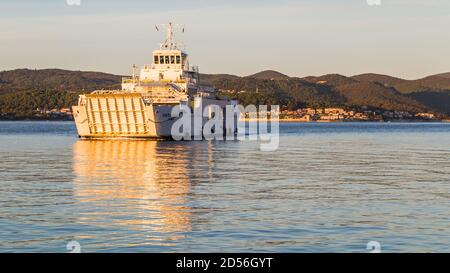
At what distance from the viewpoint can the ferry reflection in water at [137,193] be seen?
20500mm

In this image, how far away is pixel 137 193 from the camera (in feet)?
91.0

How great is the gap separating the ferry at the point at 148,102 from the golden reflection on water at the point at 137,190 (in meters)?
24.0

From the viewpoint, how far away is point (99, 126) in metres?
78.4

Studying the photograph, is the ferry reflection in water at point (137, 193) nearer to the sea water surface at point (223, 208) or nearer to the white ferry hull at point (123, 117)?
the sea water surface at point (223, 208)

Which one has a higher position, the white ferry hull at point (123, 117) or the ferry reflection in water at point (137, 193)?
the white ferry hull at point (123, 117)

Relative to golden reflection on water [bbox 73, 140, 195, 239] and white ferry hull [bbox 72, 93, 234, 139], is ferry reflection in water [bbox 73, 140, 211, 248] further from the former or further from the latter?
white ferry hull [bbox 72, 93, 234, 139]

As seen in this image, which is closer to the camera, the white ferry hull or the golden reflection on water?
the golden reflection on water

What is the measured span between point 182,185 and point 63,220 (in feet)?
32.0

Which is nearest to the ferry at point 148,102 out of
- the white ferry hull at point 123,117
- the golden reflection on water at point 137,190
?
the white ferry hull at point 123,117

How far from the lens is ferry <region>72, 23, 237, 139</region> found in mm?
73000

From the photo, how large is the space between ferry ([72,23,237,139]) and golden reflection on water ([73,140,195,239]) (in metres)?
24.0

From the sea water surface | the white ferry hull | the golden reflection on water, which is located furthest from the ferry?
the sea water surface

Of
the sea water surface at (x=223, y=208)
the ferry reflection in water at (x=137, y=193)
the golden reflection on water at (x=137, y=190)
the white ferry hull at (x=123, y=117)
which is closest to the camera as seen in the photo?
the sea water surface at (x=223, y=208)

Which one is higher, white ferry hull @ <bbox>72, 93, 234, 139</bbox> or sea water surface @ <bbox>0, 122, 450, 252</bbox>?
white ferry hull @ <bbox>72, 93, 234, 139</bbox>
